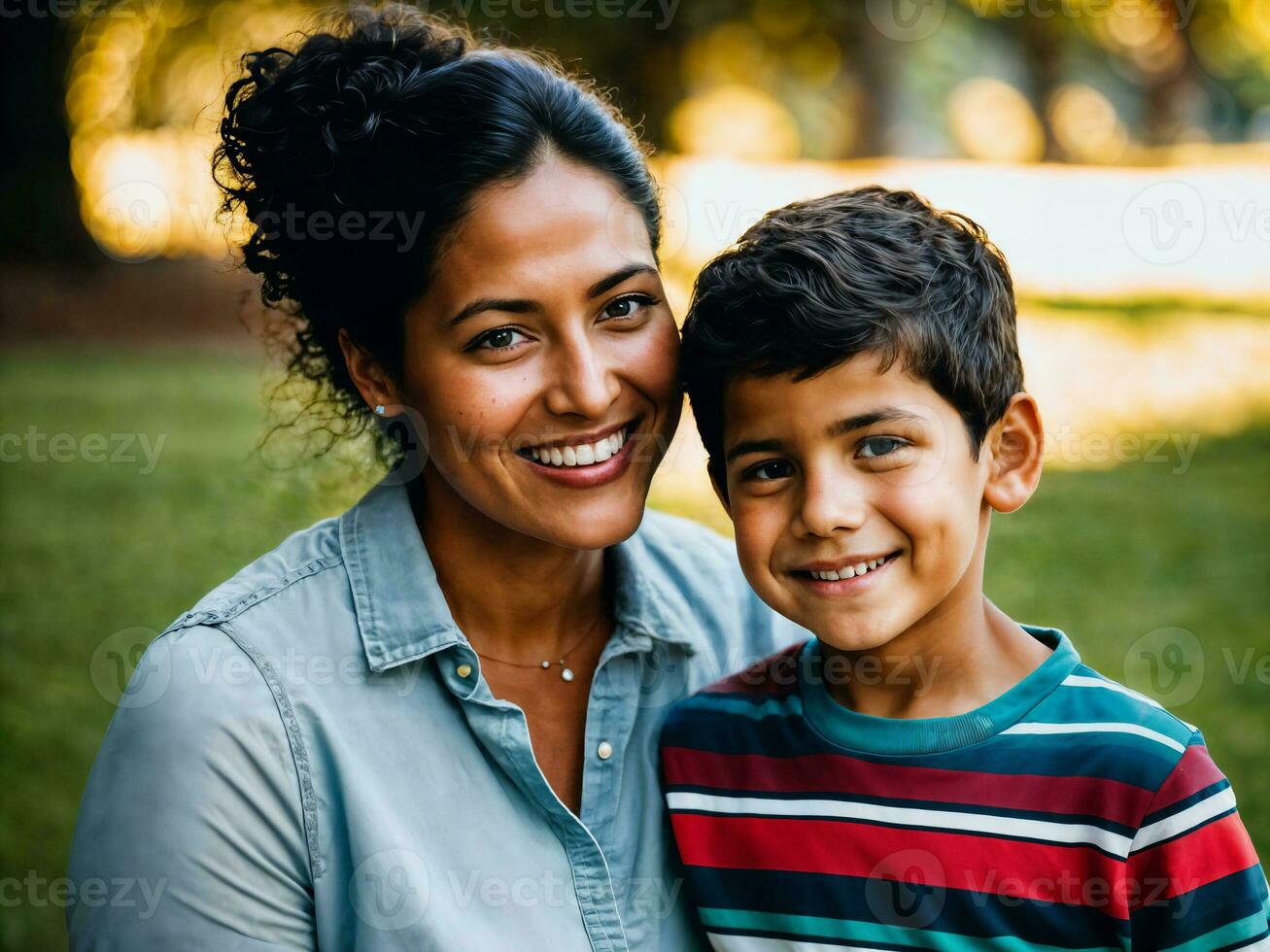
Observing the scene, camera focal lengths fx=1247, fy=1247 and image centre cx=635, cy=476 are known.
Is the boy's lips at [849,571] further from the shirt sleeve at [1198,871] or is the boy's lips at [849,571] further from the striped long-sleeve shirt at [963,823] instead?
the shirt sleeve at [1198,871]

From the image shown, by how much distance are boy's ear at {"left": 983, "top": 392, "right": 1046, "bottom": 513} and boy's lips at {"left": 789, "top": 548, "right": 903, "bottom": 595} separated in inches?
9.2

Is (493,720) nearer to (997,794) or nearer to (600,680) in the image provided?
(600,680)

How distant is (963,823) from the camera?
191 centimetres

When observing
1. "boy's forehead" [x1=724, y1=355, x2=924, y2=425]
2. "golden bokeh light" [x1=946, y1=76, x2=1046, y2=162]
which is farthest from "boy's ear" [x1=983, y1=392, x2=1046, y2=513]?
"golden bokeh light" [x1=946, y1=76, x2=1046, y2=162]

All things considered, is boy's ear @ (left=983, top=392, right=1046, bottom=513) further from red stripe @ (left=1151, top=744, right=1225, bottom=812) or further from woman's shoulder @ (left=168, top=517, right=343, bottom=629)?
woman's shoulder @ (left=168, top=517, right=343, bottom=629)

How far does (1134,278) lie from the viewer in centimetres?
1184

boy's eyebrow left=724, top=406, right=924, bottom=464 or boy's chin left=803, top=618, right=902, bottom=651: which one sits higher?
boy's eyebrow left=724, top=406, right=924, bottom=464

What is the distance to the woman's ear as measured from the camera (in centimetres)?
235

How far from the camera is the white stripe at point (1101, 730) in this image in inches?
70.0

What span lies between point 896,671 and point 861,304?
0.62 meters

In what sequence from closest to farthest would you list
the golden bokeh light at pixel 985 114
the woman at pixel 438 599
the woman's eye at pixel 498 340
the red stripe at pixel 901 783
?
the red stripe at pixel 901 783, the woman at pixel 438 599, the woman's eye at pixel 498 340, the golden bokeh light at pixel 985 114

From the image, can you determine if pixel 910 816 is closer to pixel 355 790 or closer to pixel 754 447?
pixel 754 447

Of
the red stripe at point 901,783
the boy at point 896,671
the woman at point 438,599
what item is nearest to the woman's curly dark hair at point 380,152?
the woman at point 438,599

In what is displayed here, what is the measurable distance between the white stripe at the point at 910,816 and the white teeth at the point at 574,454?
1.98 feet
